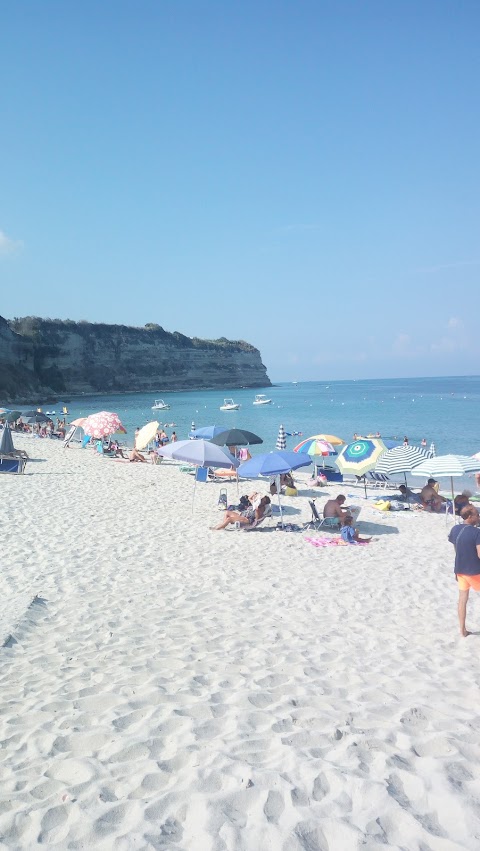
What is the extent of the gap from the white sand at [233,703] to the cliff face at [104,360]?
77.2m

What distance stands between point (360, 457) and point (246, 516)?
13.6 feet

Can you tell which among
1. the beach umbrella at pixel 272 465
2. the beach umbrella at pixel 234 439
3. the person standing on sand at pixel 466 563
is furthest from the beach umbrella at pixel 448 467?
the person standing on sand at pixel 466 563

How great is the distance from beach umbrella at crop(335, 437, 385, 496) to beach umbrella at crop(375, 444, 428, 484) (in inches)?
9.9

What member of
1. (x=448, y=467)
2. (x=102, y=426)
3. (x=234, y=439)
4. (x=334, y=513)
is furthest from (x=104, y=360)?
(x=448, y=467)

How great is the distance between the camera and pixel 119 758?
10.9ft

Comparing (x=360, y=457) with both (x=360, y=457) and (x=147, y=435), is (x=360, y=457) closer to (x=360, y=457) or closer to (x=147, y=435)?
(x=360, y=457)

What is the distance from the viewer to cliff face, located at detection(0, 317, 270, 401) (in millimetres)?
90500

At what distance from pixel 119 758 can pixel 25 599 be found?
3361 millimetres

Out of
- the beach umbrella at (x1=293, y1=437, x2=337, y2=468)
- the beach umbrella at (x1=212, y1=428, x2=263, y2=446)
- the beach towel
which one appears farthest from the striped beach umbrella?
the beach towel

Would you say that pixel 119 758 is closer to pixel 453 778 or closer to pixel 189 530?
pixel 453 778

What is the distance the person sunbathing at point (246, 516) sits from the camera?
35.3 feet

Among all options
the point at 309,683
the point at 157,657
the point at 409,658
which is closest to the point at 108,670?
the point at 157,657

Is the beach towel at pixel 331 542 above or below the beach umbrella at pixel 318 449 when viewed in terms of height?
below

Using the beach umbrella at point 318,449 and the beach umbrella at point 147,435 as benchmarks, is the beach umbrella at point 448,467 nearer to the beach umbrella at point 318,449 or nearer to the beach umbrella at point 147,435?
the beach umbrella at point 318,449
